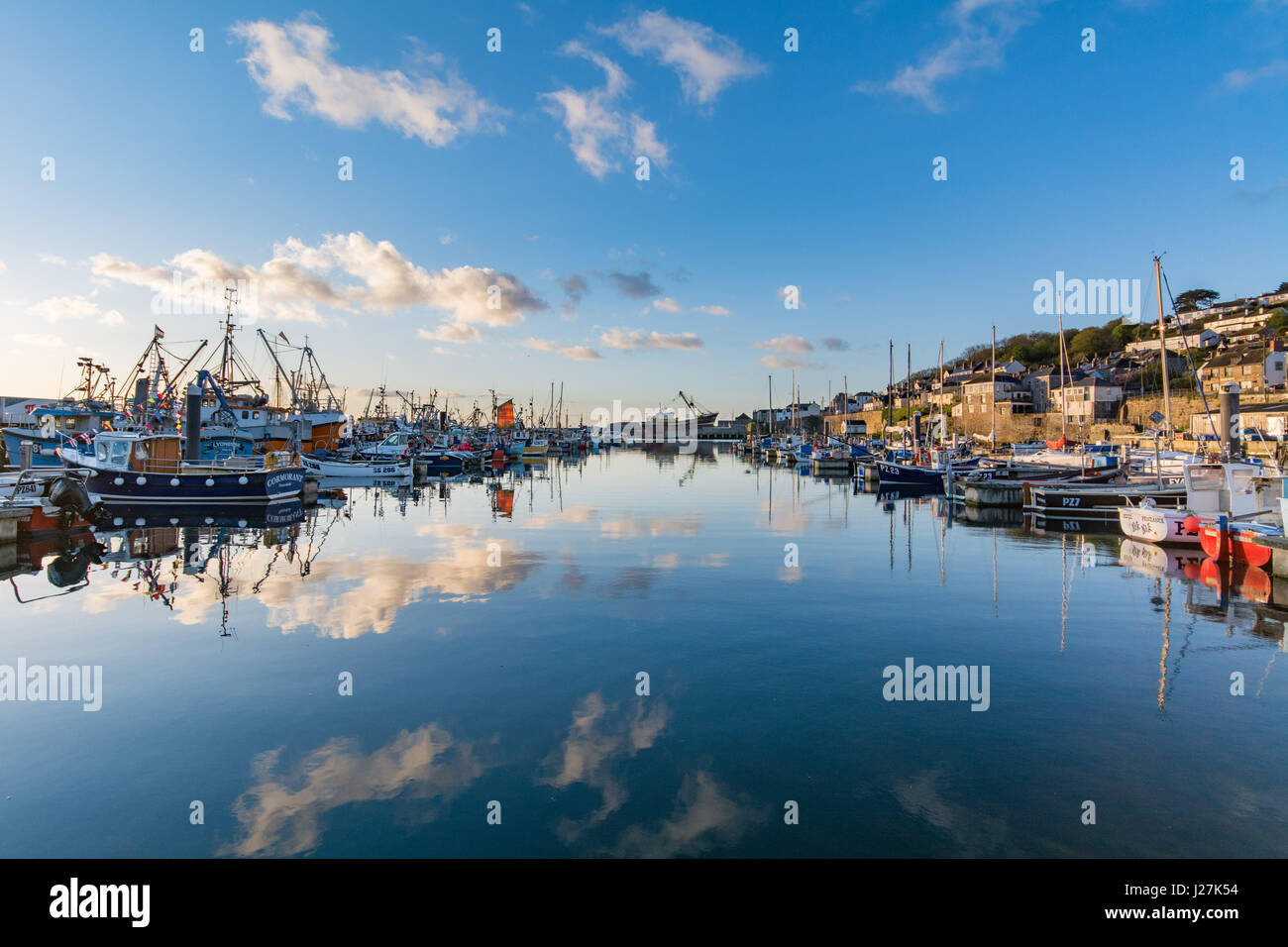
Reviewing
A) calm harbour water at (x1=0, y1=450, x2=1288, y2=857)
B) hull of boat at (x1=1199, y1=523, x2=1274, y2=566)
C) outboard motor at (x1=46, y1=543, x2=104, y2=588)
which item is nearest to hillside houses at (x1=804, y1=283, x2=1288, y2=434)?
hull of boat at (x1=1199, y1=523, x2=1274, y2=566)

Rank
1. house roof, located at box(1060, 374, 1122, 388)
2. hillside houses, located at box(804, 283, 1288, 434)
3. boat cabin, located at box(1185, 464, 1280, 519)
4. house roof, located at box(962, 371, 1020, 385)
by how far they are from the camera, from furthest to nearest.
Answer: house roof, located at box(962, 371, 1020, 385)
house roof, located at box(1060, 374, 1122, 388)
hillside houses, located at box(804, 283, 1288, 434)
boat cabin, located at box(1185, 464, 1280, 519)

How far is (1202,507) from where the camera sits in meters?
21.7

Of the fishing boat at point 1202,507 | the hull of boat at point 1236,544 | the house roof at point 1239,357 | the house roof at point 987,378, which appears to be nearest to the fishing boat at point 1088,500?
the fishing boat at point 1202,507

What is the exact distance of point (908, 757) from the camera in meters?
7.44

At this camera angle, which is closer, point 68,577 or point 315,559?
point 68,577

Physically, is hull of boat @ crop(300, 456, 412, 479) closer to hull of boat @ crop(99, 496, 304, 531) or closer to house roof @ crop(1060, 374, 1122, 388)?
hull of boat @ crop(99, 496, 304, 531)

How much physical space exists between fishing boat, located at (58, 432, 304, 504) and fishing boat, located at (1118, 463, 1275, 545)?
120 feet

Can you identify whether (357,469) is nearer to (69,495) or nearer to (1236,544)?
(69,495)

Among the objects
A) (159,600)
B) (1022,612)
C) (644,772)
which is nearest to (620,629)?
(644,772)

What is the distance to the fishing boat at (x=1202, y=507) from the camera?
2014cm

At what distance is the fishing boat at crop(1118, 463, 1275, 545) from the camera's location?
20.1m

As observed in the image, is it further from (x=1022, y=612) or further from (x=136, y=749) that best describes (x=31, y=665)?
(x=1022, y=612)

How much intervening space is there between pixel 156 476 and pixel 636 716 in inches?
1248
